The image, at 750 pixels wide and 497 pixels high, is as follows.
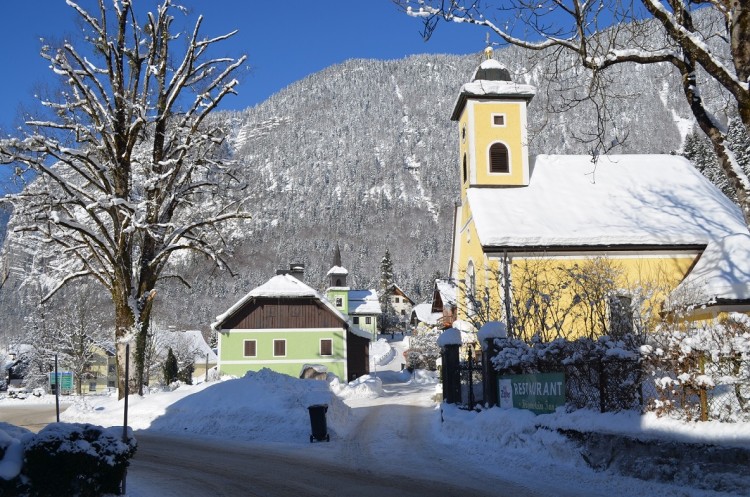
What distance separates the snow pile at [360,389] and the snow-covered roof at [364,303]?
41.6m

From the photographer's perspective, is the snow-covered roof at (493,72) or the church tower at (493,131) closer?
the church tower at (493,131)

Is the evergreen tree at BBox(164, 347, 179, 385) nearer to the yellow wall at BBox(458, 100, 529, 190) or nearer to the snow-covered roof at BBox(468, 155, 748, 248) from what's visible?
the yellow wall at BBox(458, 100, 529, 190)

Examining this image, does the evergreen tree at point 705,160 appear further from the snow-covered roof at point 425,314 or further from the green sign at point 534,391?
the green sign at point 534,391

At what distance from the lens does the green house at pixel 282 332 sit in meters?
43.3

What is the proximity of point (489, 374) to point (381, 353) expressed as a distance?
7220cm

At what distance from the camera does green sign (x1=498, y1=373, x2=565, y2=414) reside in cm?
1209

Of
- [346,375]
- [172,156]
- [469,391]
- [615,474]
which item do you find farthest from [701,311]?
[346,375]

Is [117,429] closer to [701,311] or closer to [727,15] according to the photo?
[727,15]

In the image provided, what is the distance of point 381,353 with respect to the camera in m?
86.6

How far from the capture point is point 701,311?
20.2m

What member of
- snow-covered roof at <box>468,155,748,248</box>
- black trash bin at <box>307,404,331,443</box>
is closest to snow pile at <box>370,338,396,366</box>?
snow-covered roof at <box>468,155,748,248</box>

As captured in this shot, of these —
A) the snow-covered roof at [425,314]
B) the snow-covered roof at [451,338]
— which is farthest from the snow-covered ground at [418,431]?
the snow-covered roof at [425,314]

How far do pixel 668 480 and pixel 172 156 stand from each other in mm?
16281

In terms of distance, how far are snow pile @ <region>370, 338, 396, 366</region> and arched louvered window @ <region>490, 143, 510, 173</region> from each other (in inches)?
2098
